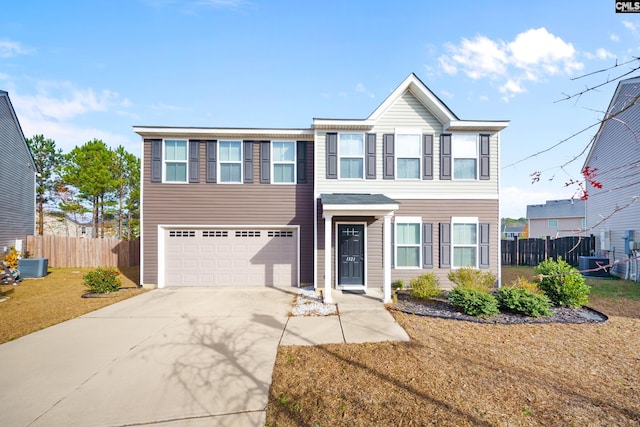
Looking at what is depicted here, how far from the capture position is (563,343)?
5.36 metres

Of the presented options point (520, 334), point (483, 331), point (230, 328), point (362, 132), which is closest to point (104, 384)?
point (230, 328)

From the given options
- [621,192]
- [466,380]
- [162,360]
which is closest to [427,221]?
[466,380]

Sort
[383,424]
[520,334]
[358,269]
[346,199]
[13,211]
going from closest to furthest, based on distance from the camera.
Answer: [383,424] < [520,334] < [346,199] < [358,269] < [13,211]

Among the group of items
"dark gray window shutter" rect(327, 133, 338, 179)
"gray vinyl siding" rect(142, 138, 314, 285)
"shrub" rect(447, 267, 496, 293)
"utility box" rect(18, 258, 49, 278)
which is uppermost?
"dark gray window shutter" rect(327, 133, 338, 179)

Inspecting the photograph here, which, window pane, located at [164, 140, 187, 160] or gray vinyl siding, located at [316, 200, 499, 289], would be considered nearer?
gray vinyl siding, located at [316, 200, 499, 289]

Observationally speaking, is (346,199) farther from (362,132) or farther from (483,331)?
(483,331)

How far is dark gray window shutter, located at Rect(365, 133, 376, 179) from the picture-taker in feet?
31.2

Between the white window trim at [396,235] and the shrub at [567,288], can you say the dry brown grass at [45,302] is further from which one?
the shrub at [567,288]

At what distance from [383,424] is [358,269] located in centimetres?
626

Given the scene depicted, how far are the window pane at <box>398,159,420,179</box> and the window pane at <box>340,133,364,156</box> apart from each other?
4.64 ft

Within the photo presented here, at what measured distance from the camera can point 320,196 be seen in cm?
941

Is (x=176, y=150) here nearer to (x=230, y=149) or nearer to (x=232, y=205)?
(x=230, y=149)

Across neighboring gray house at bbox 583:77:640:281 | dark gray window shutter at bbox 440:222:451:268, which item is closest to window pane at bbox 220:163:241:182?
dark gray window shutter at bbox 440:222:451:268

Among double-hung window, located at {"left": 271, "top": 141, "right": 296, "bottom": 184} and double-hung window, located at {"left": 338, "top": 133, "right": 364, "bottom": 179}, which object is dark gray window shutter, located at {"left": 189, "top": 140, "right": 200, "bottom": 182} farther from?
double-hung window, located at {"left": 338, "top": 133, "right": 364, "bottom": 179}
